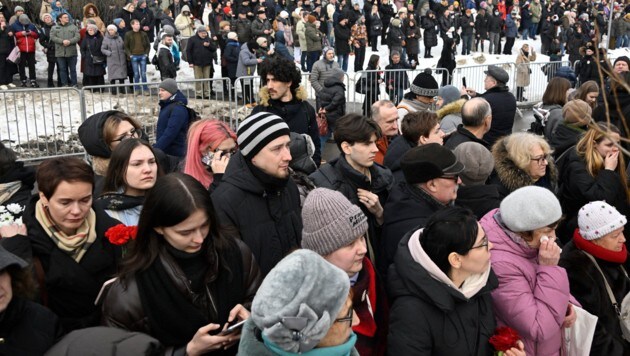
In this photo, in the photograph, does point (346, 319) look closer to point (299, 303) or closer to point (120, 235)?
point (299, 303)

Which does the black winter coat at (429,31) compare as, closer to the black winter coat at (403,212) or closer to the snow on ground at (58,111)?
the snow on ground at (58,111)

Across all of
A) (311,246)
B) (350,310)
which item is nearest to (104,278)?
(311,246)

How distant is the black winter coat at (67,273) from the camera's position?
3.25m

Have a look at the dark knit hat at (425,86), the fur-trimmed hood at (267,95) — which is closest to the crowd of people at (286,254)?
the fur-trimmed hood at (267,95)

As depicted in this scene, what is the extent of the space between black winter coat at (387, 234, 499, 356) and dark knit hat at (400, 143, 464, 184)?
0.94m

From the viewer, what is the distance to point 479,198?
4.55m

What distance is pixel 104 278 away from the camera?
11.3 feet

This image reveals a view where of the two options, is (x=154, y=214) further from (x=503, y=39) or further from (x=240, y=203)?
(x=503, y=39)

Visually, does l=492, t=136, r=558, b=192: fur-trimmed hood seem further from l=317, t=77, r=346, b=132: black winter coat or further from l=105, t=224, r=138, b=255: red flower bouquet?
l=317, t=77, r=346, b=132: black winter coat

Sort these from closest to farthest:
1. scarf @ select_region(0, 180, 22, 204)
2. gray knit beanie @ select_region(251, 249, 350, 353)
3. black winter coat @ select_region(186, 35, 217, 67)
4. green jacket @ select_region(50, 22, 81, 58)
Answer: gray knit beanie @ select_region(251, 249, 350, 353), scarf @ select_region(0, 180, 22, 204), green jacket @ select_region(50, 22, 81, 58), black winter coat @ select_region(186, 35, 217, 67)

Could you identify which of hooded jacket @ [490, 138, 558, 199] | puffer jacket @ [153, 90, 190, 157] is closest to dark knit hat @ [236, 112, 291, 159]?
hooded jacket @ [490, 138, 558, 199]

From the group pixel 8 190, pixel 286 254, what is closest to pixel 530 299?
pixel 286 254

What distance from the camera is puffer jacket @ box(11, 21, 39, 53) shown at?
16500mm

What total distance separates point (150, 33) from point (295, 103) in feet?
53.4
